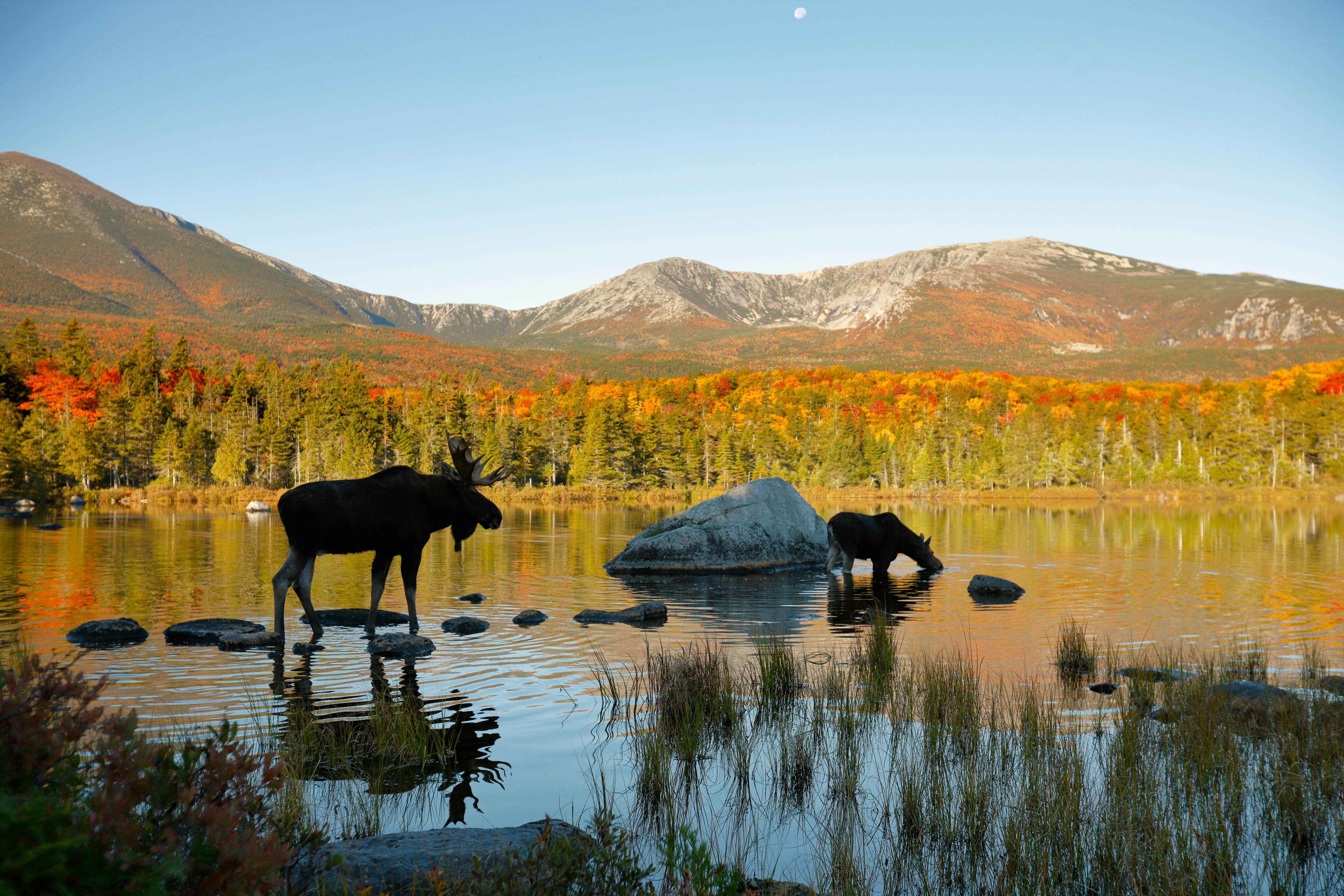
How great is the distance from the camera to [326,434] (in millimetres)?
89062

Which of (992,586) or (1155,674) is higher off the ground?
(1155,674)

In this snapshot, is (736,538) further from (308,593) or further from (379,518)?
(308,593)

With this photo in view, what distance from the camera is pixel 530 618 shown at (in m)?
15.8

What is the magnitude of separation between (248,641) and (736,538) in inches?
579

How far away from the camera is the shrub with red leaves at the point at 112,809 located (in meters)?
2.45

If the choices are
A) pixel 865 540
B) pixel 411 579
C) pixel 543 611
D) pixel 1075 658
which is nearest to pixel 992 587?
pixel 865 540

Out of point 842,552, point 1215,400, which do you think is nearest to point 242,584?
point 842,552

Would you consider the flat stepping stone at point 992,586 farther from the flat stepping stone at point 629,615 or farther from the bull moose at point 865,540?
the flat stepping stone at point 629,615

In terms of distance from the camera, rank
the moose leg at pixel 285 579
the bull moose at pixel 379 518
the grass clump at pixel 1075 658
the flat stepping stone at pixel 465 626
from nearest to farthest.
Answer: the grass clump at pixel 1075 658 → the moose leg at pixel 285 579 → the bull moose at pixel 379 518 → the flat stepping stone at pixel 465 626

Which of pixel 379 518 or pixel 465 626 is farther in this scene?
pixel 465 626

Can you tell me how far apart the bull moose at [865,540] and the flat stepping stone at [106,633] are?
16049mm

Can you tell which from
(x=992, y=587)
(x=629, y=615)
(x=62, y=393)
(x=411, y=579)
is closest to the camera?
(x=411, y=579)

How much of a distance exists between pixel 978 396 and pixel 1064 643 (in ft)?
490

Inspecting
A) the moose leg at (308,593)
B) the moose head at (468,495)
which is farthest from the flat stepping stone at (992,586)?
the moose leg at (308,593)
